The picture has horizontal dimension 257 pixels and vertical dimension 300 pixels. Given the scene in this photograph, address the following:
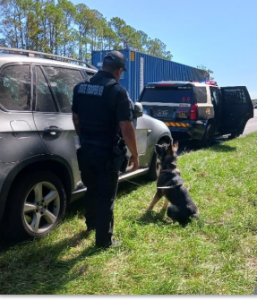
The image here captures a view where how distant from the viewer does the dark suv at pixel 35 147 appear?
105 inches

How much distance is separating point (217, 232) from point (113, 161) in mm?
1458

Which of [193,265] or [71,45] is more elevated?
[71,45]

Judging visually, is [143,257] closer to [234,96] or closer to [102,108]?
[102,108]

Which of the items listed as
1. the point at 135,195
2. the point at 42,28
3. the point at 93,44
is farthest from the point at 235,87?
the point at 93,44

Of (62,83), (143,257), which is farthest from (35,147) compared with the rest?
(143,257)

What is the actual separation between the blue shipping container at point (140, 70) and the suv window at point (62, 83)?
835cm

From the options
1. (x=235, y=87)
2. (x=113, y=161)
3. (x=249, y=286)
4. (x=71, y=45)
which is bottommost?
(x=249, y=286)

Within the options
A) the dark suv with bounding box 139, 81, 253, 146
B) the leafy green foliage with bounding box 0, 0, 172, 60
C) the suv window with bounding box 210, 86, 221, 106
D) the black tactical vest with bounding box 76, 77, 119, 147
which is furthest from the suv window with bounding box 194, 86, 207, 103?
the leafy green foliage with bounding box 0, 0, 172, 60

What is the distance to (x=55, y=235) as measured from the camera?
312 centimetres

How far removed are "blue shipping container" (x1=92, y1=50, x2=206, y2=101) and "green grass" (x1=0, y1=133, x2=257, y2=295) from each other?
8.42 metres

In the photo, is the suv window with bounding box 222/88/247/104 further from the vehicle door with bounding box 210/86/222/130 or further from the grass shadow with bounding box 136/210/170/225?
the grass shadow with bounding box 136/210/170/225

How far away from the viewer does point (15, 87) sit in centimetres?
288

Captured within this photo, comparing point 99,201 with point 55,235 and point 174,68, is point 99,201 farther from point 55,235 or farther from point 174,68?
point 174,68

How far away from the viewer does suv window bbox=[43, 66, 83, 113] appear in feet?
10.8
